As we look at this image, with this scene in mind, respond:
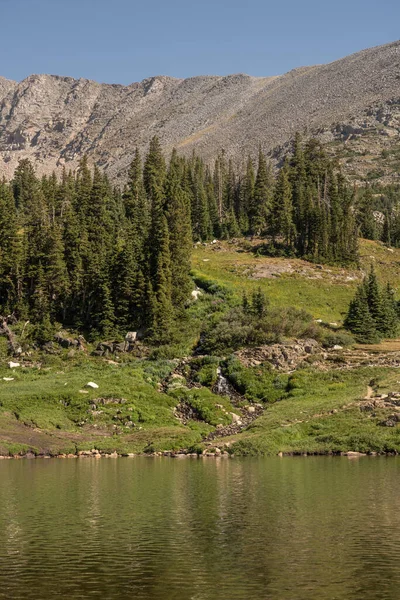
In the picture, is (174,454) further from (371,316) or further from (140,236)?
(140,236)

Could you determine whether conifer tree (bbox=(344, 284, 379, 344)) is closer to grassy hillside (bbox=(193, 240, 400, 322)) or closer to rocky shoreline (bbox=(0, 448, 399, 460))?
grassy hillside (bbox=(193, 240, 400, 322))

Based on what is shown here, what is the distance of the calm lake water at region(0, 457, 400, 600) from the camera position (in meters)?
19.7

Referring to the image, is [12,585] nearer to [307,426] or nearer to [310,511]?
[310,511]

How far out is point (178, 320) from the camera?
84.1m

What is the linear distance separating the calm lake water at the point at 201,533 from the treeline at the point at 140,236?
41.9m

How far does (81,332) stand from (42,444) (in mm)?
32804

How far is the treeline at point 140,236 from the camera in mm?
85938

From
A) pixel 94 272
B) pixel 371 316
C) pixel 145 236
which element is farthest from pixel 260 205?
pixel 94 272

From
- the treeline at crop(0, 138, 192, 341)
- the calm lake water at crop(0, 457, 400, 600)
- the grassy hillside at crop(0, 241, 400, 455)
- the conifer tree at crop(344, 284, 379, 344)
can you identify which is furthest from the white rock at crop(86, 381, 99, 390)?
the conifer tree at crop(344, 284, 379, 344)

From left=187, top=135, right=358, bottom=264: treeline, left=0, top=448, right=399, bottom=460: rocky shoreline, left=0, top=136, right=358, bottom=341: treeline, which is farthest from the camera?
left=187, top=135, right=358, bottom=264: treeline

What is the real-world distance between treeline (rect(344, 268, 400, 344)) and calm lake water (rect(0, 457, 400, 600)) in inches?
1601

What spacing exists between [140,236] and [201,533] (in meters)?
77.9

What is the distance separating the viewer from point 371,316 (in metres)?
86.1

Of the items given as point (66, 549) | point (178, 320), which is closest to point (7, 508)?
point (66, 549)
